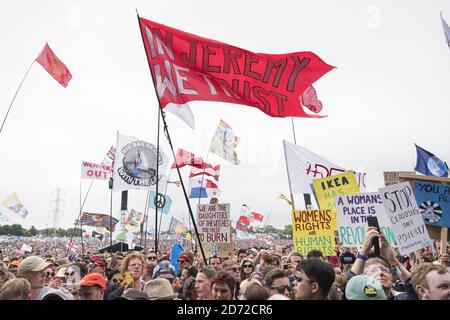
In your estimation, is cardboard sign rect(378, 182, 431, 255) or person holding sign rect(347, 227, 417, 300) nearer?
person holding sign rect(347, 227, 417, 300)

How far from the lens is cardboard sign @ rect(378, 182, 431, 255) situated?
6074 mm

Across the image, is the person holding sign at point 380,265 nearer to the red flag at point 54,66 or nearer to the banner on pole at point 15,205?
the red flag at point 54,66

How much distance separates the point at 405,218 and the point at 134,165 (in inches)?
417

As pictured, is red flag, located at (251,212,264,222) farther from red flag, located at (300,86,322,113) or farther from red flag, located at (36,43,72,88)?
red flag, located at (36,43,72,88)

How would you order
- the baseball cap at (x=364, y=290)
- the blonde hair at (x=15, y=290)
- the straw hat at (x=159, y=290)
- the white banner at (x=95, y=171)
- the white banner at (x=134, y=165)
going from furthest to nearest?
the white banner at (x=95, y=171)
the white banner at (x=134, y=165)
the straw hat at (x=159, y=290)
the blonde hair at (x=15, y=290)
the baseball cap at (x=364, y=290)

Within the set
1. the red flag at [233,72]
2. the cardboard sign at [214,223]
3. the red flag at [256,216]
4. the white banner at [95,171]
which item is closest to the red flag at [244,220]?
the red flag at [256,216]

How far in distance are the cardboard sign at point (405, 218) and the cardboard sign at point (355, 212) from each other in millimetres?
1103

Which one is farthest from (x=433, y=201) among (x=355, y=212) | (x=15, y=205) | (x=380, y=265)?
(x=15, y=205)

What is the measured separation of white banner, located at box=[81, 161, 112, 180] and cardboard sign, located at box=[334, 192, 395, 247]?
1664cm

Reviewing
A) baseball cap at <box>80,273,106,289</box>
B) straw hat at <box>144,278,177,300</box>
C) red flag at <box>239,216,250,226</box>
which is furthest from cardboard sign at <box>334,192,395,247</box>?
red flag at <box>239,216,250,226</box>

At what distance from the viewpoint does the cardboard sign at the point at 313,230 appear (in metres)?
8.70

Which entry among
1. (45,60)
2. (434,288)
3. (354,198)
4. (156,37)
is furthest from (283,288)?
(45,60)

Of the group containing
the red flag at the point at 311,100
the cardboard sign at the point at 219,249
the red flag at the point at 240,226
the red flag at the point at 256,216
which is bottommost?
the cardboard sign at the point at 219,249
